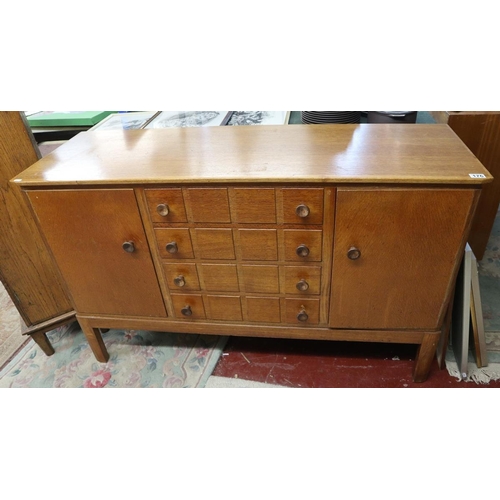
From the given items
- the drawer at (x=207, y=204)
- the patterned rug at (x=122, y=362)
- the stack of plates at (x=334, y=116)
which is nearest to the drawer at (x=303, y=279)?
the drawer at (x=207, y=204)

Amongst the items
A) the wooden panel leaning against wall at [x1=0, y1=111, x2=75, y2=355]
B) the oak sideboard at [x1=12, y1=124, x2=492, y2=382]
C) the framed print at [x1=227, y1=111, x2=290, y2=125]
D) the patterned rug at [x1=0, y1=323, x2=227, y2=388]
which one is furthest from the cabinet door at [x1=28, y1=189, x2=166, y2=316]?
the framed print at [x1=227, y1=111, x2=290, y2=125]

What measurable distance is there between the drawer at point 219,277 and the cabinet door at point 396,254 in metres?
0.34

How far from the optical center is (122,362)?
1642 millimetres

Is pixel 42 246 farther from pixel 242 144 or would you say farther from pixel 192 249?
pixel 242 144

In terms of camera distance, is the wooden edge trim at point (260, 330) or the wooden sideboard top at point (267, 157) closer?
the wooden sideboard top at point (267, 157)

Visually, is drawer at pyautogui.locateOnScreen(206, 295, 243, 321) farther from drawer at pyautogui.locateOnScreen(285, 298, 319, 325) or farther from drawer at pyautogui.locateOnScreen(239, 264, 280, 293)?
drawer at pyautogui.locateOnScreen(285, 298, 319, 325)

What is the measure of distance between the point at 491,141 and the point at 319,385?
1.22 m

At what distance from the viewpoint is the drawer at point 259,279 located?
1310 mm

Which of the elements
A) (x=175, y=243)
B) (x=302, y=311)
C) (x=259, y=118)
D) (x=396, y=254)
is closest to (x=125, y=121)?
(x=259, y=118)

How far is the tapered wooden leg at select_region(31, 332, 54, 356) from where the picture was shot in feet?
5.35

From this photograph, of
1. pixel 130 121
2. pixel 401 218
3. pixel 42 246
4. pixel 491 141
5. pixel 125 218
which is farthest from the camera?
pixel 130 121

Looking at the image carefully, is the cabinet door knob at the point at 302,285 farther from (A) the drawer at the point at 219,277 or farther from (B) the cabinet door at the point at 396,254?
(A) the drawer at the point at 219,277

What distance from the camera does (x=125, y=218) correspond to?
1267 millimetres

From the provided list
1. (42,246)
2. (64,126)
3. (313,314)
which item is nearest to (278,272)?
(313,314)
